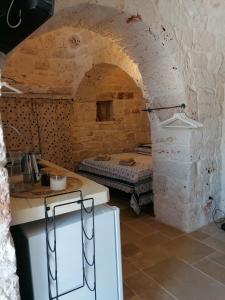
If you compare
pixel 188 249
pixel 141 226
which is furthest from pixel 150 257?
pixel 141 226

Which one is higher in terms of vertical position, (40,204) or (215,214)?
(40,204)

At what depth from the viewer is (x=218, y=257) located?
2.19 meters

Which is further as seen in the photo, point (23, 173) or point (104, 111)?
point (104, 111)

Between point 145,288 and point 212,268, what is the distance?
2.01 ft

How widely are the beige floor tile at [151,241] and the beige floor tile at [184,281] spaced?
0.93ft

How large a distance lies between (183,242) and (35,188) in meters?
1.68

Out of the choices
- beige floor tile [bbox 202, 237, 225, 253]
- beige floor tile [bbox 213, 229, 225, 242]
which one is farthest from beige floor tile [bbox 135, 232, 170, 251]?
beige floor tile [bbox 213, 229, 225, 242]

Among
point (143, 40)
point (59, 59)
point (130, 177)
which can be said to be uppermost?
point (59, 59)

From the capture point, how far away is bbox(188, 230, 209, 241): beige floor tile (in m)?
2.53

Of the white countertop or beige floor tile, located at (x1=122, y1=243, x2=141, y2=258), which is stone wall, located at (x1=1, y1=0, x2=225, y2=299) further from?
the white countertop

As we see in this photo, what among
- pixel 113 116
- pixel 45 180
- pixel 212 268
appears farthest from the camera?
pixel 113 116

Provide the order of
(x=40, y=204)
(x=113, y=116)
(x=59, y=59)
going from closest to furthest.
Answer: (x=40, y=204) < (x=59, y=59) < (x=113, y=116)

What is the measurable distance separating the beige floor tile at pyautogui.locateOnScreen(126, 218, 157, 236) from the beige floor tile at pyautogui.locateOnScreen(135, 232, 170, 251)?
0.09m

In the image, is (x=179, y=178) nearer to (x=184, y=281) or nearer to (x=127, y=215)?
(x=127, y=215)
